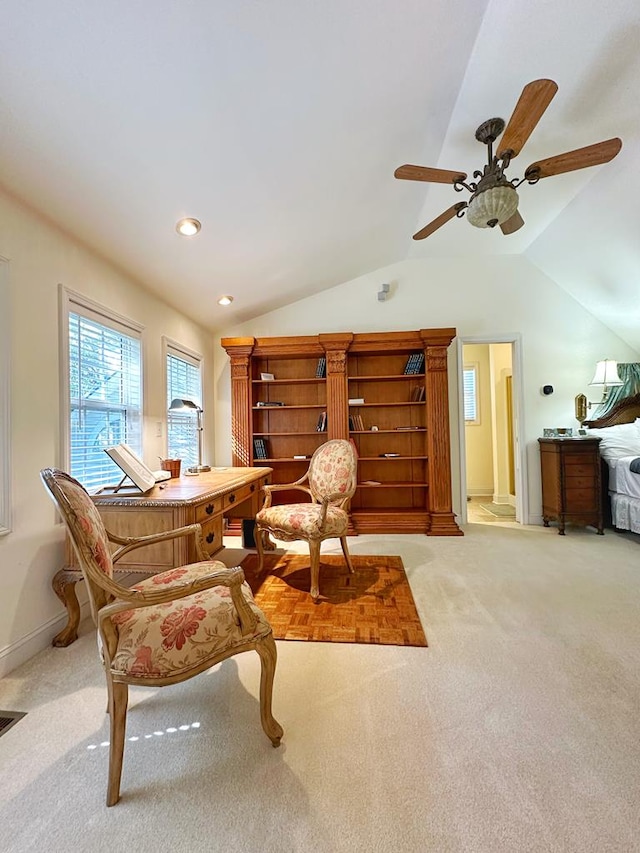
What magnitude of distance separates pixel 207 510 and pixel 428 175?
2.27 meters

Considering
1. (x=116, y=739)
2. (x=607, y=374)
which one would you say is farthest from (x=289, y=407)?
(x=607, y=374)

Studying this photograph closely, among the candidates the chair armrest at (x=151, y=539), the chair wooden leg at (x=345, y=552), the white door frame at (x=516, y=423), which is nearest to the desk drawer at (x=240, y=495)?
the chair armrest at (x=151, y=539)

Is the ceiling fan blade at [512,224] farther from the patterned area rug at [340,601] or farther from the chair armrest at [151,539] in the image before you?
the chair armrest at [151,539]

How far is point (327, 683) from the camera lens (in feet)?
5.28

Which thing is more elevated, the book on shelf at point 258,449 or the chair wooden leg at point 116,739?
the book on shelf at point 258,449

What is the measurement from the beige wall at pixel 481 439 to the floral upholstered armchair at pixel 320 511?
3.71 m

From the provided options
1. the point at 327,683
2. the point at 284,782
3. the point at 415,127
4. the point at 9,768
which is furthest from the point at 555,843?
the point at 415,127

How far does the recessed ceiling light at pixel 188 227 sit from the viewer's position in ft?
7.89

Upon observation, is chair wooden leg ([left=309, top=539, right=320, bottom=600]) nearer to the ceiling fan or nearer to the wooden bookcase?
the wooden bookcase

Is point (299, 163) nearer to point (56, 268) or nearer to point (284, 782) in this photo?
point (56, 268)

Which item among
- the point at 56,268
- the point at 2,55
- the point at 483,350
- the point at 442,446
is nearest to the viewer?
the point at 2,55

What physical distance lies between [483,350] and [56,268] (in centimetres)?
560

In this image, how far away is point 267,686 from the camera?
1269 millimetres

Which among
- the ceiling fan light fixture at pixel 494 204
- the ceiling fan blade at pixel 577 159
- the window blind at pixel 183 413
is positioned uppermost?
the ceiling fan blade at pixel 577 159
